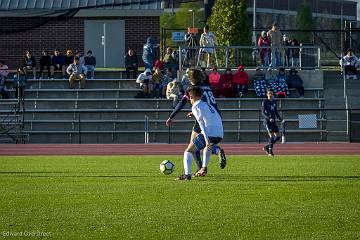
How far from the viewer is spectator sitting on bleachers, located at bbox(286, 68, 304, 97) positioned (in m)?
41.6

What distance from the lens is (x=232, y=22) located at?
4838 centimetres

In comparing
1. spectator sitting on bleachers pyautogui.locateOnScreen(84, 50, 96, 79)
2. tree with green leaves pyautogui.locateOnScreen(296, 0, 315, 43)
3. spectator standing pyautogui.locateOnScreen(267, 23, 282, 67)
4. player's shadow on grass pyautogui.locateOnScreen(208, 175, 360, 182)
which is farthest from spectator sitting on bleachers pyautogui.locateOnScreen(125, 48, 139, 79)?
player's shadow on grass pyautogui.locateOnScreen(208, 175, 360, 182)

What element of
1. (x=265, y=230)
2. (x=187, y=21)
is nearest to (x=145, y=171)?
(x=265, y=230)

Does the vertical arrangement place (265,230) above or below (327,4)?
below

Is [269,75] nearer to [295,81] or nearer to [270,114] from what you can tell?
[295,81]

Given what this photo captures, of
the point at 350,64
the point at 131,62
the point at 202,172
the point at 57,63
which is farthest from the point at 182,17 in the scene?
the point at 202,172

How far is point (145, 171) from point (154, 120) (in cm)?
1855

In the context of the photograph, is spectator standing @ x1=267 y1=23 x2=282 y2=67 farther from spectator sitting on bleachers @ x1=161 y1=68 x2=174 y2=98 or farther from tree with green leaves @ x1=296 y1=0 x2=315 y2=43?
tree with green leaves @ x1=296 y1=0 x2=315 y2=43

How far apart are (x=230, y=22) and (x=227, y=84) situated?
7.91 meters

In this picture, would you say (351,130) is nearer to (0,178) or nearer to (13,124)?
(13,124)

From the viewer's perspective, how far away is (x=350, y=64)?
44438mm

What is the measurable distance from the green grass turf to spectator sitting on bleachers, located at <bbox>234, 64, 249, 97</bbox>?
17.6 m

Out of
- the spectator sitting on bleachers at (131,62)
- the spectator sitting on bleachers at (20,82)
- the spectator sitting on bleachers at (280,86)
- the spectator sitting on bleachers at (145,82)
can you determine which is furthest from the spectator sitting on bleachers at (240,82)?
the spectator sitting on bleachers at (20,82)

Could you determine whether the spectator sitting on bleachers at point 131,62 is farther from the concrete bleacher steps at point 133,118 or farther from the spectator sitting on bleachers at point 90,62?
the spectator sitting on bleachers at point 90,62
